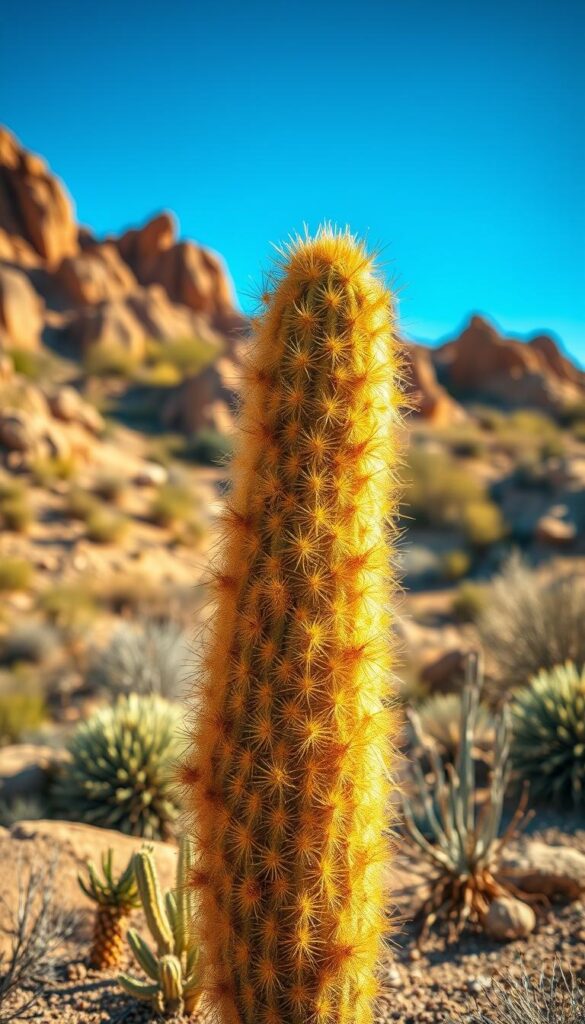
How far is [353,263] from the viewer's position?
2.79 meters

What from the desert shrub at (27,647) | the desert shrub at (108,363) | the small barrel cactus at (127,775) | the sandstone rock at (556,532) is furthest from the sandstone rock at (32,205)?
the small barrel cactus at (127,775)

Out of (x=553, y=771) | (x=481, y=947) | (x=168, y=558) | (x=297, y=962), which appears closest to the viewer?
(x=297, y=962)

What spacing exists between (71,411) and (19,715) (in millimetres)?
15354

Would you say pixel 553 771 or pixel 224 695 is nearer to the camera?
pixel 224 695

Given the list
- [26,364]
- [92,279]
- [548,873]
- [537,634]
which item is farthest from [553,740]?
[92,279]

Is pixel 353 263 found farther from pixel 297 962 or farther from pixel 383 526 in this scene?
pixel 297 962

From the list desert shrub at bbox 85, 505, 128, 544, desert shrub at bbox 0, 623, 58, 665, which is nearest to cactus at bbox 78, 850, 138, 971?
desert shrub at bbox 0, 623, 58, 665

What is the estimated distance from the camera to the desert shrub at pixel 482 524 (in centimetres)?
2188

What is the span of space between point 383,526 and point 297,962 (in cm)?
144

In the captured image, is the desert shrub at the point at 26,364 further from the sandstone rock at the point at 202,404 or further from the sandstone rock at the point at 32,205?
the sandstone rock at the point at 32,205

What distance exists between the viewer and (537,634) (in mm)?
8664

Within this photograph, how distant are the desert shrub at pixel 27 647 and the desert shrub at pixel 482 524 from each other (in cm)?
1262

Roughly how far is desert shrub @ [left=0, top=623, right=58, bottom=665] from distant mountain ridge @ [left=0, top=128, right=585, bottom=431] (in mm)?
16088

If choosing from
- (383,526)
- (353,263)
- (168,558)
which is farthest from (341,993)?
(168,558)
